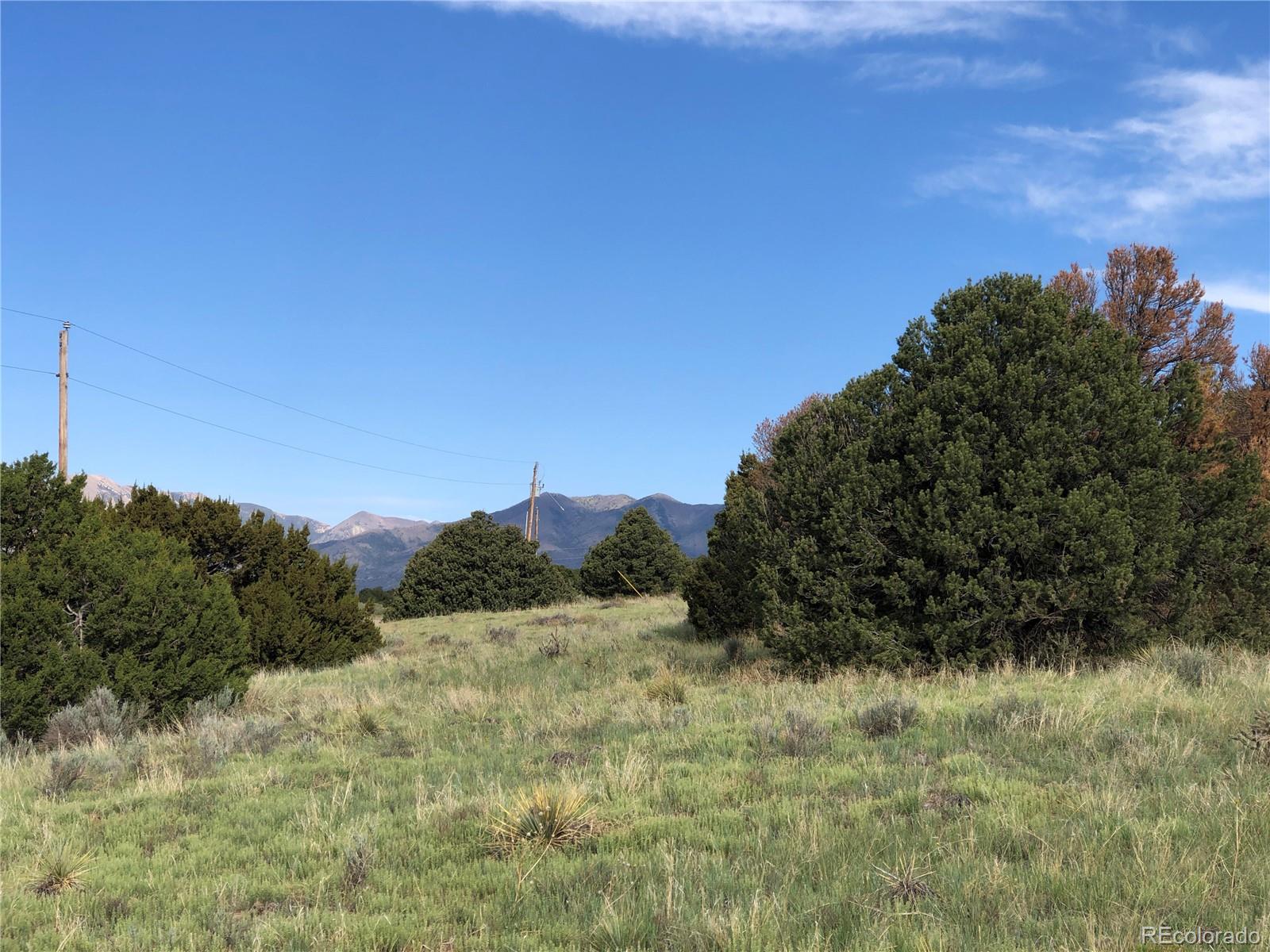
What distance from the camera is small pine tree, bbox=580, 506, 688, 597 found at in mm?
36094

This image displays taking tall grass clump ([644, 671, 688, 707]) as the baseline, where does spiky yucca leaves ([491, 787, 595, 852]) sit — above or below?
above

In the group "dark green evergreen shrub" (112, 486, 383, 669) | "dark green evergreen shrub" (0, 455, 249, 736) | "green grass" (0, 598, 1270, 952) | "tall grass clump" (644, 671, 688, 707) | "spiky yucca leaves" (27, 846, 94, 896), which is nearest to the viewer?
"green grass" (0, 598, 1270, 952)

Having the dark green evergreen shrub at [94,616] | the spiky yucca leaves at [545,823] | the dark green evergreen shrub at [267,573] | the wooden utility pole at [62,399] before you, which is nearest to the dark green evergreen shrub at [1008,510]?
the spiky yucca leaves at [545,823]

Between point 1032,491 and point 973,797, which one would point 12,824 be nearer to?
point 973,797

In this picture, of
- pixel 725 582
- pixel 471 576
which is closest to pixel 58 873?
pixel 725 582

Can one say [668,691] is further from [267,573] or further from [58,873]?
[267,573]

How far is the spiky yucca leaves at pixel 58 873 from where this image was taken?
476 centimetres

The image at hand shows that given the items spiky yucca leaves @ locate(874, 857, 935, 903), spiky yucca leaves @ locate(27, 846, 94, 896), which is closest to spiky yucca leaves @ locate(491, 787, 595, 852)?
spiky yucca leaves @ locate(874, 857, 935, 903)

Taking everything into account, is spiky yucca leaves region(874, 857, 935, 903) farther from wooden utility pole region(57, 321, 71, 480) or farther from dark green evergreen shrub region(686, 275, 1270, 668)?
wooden utility pole region(57, 321, 71, 480)

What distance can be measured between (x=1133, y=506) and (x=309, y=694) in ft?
40.6

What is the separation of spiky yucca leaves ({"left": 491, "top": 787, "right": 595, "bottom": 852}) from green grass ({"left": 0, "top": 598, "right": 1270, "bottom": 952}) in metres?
0.06

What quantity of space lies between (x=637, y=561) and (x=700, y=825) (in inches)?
1225

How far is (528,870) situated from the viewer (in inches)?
177

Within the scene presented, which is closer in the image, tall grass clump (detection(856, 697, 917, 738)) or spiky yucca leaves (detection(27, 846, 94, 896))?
spiky yucca leaves (detection(27, 846, 94, 896))
